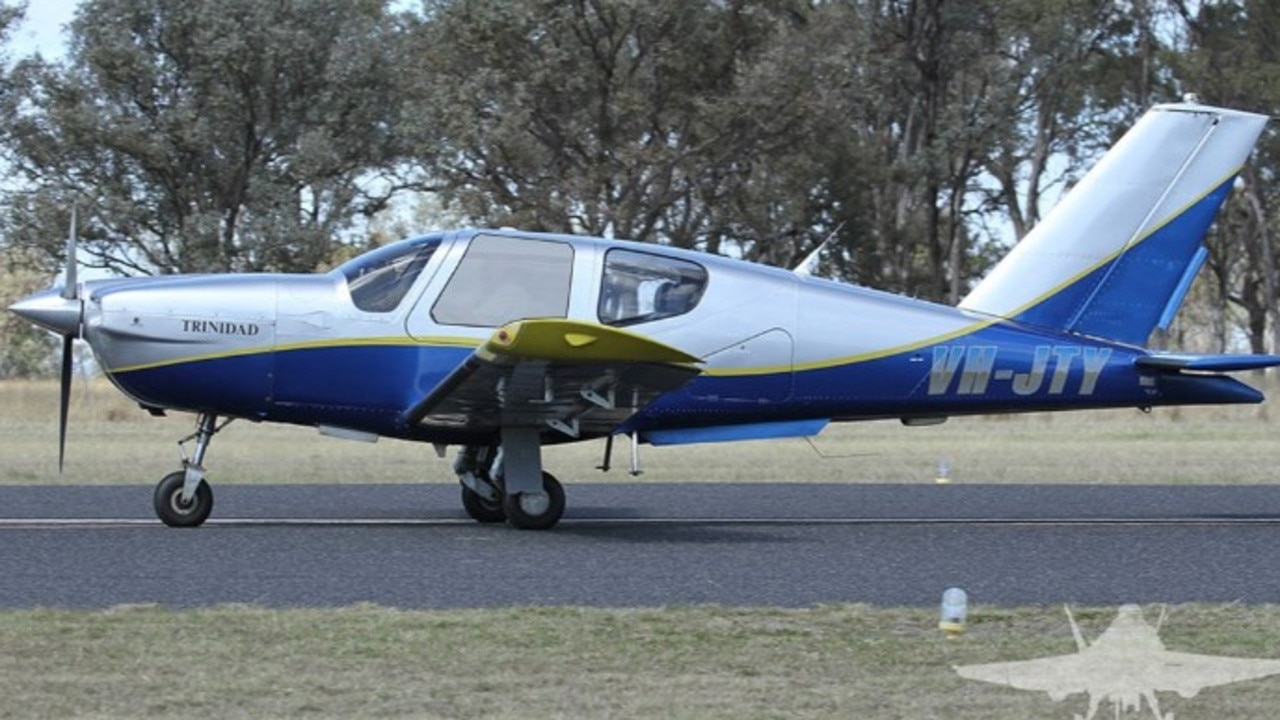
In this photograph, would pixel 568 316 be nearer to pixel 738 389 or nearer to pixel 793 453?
pixel 738 389

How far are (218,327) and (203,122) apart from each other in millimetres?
30346

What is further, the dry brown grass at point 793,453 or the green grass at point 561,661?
the dry brown grass at point 793,453

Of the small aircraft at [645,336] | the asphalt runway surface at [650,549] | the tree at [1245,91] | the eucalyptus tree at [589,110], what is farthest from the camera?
the tree at [1245,91]

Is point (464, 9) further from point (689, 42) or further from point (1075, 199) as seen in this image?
point (1075, 199)

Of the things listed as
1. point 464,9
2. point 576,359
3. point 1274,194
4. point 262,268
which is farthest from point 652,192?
point 576,359

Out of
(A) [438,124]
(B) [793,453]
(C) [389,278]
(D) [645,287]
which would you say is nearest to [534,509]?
(D) [645,287]

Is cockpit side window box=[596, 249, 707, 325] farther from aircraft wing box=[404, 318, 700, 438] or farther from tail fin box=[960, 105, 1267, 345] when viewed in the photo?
tail fin box=[960, 105, 1267, 345]

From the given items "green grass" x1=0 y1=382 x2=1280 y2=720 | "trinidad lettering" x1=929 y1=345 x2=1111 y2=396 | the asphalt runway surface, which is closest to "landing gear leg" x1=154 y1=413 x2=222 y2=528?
the asphalt runway surface

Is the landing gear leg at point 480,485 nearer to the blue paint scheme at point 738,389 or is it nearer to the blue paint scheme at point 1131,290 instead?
the blue paint scheme at point 738,389

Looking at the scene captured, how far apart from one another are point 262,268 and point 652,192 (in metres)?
8.20

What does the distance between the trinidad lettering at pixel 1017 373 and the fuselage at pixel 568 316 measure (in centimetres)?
1

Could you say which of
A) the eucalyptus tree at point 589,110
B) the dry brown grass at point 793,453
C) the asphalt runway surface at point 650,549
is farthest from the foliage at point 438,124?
the asphalt runway surface at point 650,549

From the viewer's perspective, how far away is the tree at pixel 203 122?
40750 mm

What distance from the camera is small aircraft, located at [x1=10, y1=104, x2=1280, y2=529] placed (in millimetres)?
12352
